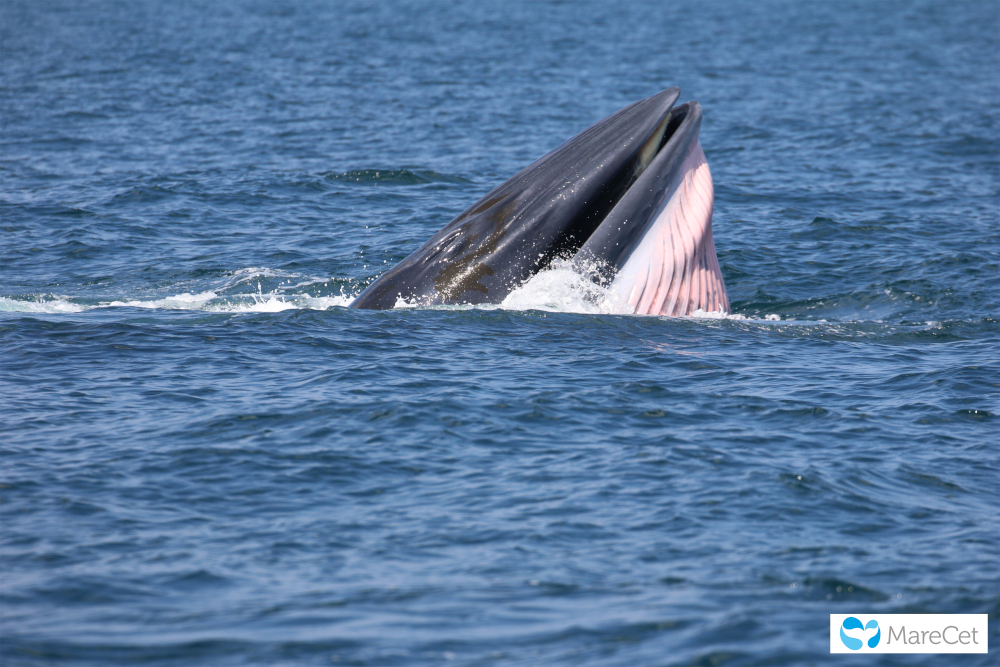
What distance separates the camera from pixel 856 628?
7.32 meters

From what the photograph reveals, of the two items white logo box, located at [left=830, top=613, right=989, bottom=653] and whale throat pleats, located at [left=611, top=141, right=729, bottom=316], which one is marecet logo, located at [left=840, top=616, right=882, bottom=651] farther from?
whale throat pleats, located at [left=611, top=141, right=729, bottom=316]

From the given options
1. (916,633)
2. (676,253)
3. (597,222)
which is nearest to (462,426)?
(597,222)

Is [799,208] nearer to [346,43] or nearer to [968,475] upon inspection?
[968,475]

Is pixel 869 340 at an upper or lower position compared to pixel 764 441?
upper

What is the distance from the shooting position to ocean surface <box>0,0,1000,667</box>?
7477mm

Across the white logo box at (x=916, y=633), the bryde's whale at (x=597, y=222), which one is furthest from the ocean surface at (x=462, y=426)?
the bryde's whale at (x=597, y=222)

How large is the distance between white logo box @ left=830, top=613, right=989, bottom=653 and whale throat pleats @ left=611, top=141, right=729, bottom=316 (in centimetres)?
678

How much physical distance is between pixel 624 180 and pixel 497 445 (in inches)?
184

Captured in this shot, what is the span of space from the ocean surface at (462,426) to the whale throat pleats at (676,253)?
0.43m

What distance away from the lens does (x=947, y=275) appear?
719 inches

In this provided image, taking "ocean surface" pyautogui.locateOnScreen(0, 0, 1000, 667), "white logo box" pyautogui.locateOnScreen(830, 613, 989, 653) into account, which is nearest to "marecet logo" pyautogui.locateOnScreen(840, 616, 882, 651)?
"white logo box" pyautogui.locateOnScreen(830, 613, 989, 653)

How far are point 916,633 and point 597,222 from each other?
731cm

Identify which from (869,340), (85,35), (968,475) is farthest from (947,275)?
(85,35)

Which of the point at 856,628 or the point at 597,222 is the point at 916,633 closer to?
the point at 856,628
